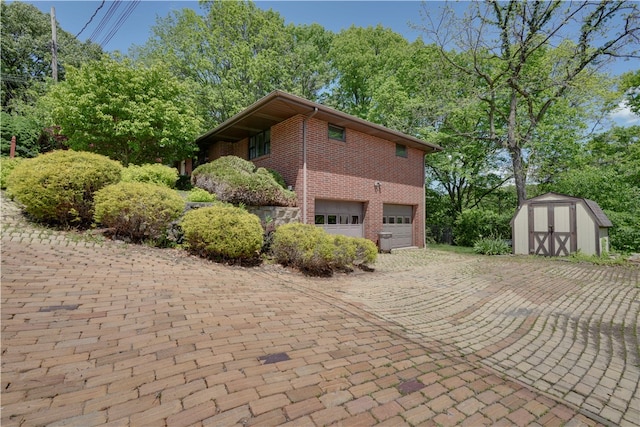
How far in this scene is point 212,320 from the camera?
3281mm

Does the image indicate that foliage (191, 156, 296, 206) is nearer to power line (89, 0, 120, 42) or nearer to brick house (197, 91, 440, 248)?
brick house (197, 91, 440, 248)

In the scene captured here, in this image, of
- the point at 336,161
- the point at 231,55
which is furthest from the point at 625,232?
the point at 231,55

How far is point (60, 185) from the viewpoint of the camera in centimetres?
608

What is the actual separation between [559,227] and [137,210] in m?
15.0

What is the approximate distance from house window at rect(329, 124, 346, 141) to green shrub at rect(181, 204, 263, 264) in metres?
5.90

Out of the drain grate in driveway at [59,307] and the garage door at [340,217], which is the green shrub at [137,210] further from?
the garage door at [340,217]

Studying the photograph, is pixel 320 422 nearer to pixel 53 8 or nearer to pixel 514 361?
pixel 514 361

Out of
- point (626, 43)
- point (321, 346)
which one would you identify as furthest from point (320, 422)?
point (626, 43)

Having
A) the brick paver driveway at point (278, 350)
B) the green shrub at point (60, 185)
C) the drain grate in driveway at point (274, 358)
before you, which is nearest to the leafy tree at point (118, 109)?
the green shrub at point (60, 185)

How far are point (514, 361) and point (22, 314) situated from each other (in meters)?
5.35

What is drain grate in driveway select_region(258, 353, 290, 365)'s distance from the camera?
8.44ft

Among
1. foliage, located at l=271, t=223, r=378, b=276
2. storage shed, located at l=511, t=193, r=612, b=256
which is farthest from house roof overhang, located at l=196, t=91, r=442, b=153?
storage shed, located at l=511, t=193, r=612, b=256

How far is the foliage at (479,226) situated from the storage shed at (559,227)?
342 centimetres

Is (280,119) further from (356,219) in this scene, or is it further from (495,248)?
(495,248)
